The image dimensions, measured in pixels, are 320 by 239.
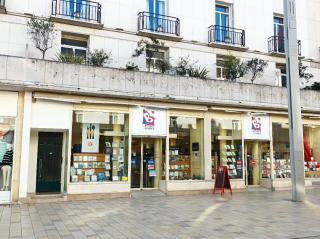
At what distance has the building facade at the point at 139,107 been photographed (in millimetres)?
12773

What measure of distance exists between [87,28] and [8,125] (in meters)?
5.80

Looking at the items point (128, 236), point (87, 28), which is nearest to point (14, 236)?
point (128, 236)

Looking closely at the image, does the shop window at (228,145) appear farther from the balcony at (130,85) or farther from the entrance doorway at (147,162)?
the entrance doorway at (147,162)

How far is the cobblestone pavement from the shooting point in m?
7.56

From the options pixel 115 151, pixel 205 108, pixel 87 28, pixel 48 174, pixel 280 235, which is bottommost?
pixel 280 235

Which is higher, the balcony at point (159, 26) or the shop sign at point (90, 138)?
the balcony at point (159, 26)

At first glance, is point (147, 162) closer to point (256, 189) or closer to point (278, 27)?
point (256, 189)

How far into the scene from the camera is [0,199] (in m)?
11.9

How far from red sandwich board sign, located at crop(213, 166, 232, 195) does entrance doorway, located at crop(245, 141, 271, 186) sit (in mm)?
3279

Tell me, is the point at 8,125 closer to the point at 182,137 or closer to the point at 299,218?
the point at 182,137

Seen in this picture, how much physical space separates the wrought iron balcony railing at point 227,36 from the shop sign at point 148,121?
219 inches

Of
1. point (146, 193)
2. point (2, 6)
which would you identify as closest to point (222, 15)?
point (146, 193)

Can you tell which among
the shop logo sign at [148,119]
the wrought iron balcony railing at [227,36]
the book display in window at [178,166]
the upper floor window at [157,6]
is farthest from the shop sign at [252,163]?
the upper floor window at [157,6]

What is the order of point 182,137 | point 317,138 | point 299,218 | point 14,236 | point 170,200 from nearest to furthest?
point 14,236
point 299,218
point 170,200
point 182,137
point 317,138
